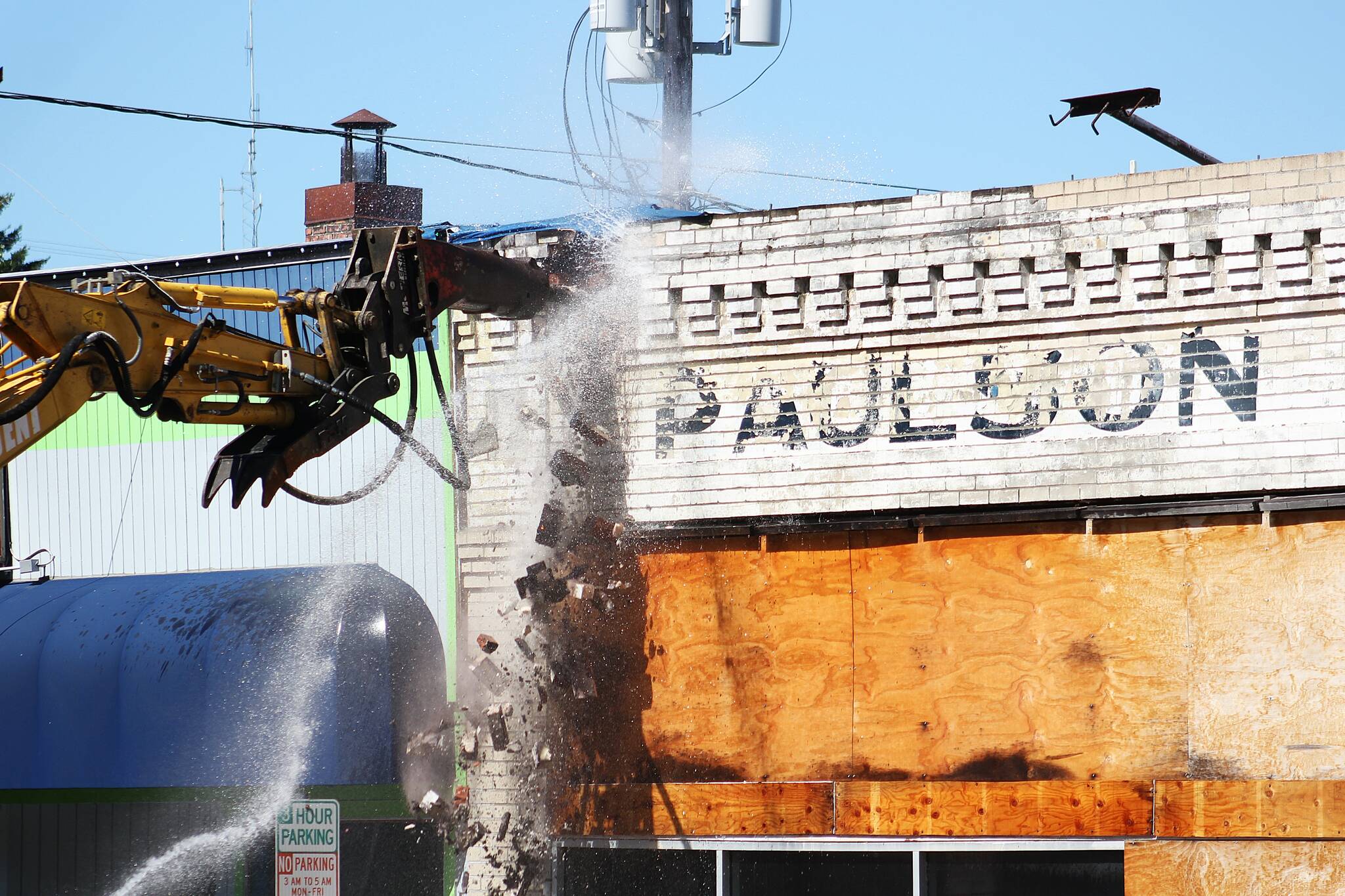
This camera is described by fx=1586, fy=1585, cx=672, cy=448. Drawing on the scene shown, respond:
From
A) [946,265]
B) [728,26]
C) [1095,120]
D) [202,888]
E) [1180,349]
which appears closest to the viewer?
[1180,349]

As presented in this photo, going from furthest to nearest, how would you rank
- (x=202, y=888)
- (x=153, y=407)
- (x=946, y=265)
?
(x=202, y=888), (x=946, y=265), (x=153, y=407)

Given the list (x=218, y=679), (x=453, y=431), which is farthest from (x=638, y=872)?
(x=218, y=679)

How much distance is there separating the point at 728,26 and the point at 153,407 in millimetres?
9748

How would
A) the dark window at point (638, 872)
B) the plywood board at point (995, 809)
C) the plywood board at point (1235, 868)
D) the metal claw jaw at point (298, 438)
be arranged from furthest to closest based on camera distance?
the dark window at point (638, 872), the metal claw jaw at point (298, 438), the plywood board at point (995, 809), the plywood board at point (1235, 868)

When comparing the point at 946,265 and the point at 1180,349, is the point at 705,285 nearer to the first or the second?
the point at 946,265

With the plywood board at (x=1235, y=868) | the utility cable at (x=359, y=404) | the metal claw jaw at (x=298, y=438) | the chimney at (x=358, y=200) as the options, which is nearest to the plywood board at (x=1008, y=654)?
the plywood board at (x=1235, y=868)

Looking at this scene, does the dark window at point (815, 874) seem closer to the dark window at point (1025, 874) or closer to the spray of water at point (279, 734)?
the dark window at point (1025, 874)

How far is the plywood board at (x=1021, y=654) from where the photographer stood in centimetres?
1050

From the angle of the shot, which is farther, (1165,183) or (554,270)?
(554,270)

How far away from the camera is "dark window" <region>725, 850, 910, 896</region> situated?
11.1m

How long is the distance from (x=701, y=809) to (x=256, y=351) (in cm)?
457

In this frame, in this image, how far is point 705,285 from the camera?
472 inches

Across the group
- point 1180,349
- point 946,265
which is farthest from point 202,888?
point 1180,349

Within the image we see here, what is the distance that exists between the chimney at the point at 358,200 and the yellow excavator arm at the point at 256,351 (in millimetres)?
13727
